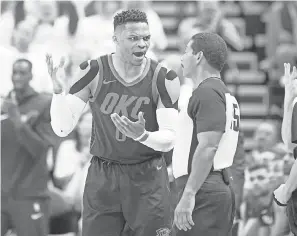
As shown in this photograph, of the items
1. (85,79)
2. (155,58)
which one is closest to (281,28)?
(155,58)

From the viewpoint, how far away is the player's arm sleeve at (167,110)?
560cm

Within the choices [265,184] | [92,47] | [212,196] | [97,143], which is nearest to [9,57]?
[92,47]

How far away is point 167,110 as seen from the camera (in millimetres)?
5695

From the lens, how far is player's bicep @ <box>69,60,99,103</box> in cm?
572

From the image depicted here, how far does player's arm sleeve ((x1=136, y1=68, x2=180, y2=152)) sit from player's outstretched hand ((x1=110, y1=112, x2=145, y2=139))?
20cm

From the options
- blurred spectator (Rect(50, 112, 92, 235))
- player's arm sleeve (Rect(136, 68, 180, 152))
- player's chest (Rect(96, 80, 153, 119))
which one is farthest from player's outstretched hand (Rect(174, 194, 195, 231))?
blurred spectator (Rect(50, 112, 92, 235))

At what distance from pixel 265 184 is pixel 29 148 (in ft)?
8.05

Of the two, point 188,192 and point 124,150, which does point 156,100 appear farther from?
point 188,192

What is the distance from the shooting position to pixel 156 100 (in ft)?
18.9

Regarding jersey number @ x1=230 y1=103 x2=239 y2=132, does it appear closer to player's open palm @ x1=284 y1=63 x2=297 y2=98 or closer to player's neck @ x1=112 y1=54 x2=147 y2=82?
player's open palm @ x1=284 y1=63 x2=297 y2=98

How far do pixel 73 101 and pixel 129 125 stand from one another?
577 mm

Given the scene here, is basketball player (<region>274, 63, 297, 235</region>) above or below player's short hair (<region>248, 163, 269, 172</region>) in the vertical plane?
above

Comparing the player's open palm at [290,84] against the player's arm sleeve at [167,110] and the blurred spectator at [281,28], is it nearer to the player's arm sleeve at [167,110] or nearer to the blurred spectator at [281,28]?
the player's arm sleeve at [167,110]

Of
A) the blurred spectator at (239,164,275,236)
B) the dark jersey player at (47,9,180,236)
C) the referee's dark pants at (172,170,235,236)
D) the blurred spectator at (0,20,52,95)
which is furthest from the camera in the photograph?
the blurred spectator at (0,20,52,95)
